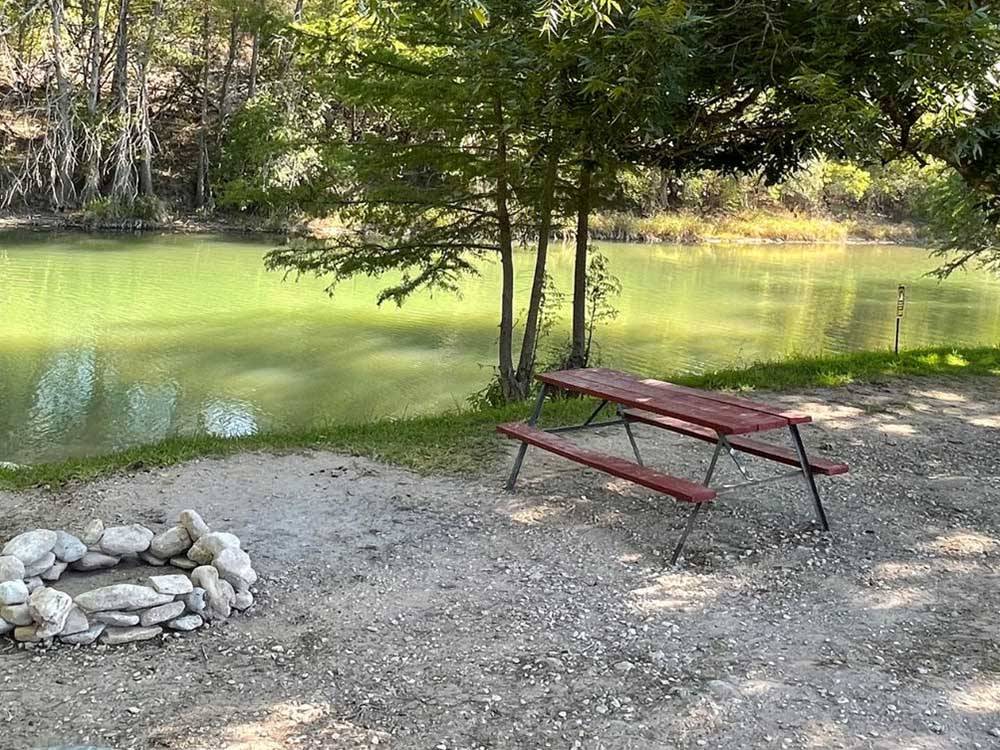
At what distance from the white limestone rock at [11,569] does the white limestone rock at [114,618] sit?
0.37 metres

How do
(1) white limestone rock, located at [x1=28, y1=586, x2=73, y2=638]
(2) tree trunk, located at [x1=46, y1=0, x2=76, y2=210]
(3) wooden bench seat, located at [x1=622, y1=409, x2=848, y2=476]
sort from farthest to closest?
(2) tree trunk, located at [x1=46, y1=0, x2=76, y2=210] < (3) wooden bench seat, located at [x1=622, y1=409, x2=848, y2=476] < (1) white limestone rock, located at [x1=28, y1=586, x2=73, y2=638]

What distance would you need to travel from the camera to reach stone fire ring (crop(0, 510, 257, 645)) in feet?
11.5

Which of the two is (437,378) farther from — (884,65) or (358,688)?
(358,688)

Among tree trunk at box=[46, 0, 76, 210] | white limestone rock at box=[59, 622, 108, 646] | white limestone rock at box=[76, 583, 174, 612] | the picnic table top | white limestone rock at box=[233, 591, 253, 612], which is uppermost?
tree trunk at box=[46, 0, 76, 210]

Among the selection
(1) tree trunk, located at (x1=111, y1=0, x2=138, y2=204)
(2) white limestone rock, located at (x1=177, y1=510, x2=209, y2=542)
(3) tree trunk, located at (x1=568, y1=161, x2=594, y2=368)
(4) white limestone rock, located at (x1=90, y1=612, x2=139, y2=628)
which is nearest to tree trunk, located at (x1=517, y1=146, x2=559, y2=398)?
(3) tree trunk, located at (x1=568, y1=161, x2=594, y2=368)

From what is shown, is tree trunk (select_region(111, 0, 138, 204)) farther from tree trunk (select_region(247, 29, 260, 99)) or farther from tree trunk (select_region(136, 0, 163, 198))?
tree trunk (select_region(247, 29, 260, 99))

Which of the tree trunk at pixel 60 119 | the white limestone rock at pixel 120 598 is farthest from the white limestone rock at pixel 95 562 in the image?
the tree trunk at pixel 60 119

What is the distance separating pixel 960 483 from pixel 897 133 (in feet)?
7.24

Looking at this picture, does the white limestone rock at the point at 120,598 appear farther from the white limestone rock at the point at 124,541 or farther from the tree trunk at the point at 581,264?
the tree trunk at the point at 581,264

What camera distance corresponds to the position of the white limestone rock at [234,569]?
3924 millimetres

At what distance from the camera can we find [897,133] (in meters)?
6.15

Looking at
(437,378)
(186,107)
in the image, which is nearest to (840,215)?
(186,107)

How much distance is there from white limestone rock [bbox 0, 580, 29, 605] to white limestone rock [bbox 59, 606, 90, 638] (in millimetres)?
196

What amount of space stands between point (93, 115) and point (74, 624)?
2580cm
